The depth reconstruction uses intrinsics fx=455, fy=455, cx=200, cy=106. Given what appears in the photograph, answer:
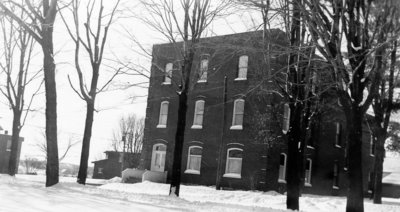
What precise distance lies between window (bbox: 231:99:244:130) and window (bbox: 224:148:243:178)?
4.95 feet

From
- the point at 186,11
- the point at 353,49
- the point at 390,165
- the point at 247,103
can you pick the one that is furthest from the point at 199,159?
the point at 390,165

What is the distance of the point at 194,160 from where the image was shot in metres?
30.2

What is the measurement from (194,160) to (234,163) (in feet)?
10.2

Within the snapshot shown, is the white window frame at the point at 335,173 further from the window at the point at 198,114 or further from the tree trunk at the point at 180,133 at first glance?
the tree trunk at the point at 180,133

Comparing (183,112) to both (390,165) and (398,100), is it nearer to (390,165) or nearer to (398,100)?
(398,100)

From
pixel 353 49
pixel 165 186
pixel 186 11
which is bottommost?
pixel 165 186

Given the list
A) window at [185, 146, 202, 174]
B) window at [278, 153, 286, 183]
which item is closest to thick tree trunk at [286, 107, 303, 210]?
window at [278, 153, 286, 183]

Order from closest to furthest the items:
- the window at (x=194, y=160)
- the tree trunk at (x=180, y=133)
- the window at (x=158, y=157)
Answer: the tree trunk at (x=180, y=133) → the window at (x=194, y=160) → the window at (x=158, y=157)

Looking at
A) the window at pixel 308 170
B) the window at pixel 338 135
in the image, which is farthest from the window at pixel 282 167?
the window at pixel 338 135

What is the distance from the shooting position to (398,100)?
2275cm

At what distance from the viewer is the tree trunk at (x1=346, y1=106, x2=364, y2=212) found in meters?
11.4

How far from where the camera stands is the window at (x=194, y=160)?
1177 inches

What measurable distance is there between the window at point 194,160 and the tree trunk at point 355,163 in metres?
18.7

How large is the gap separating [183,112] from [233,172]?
13182 mm
